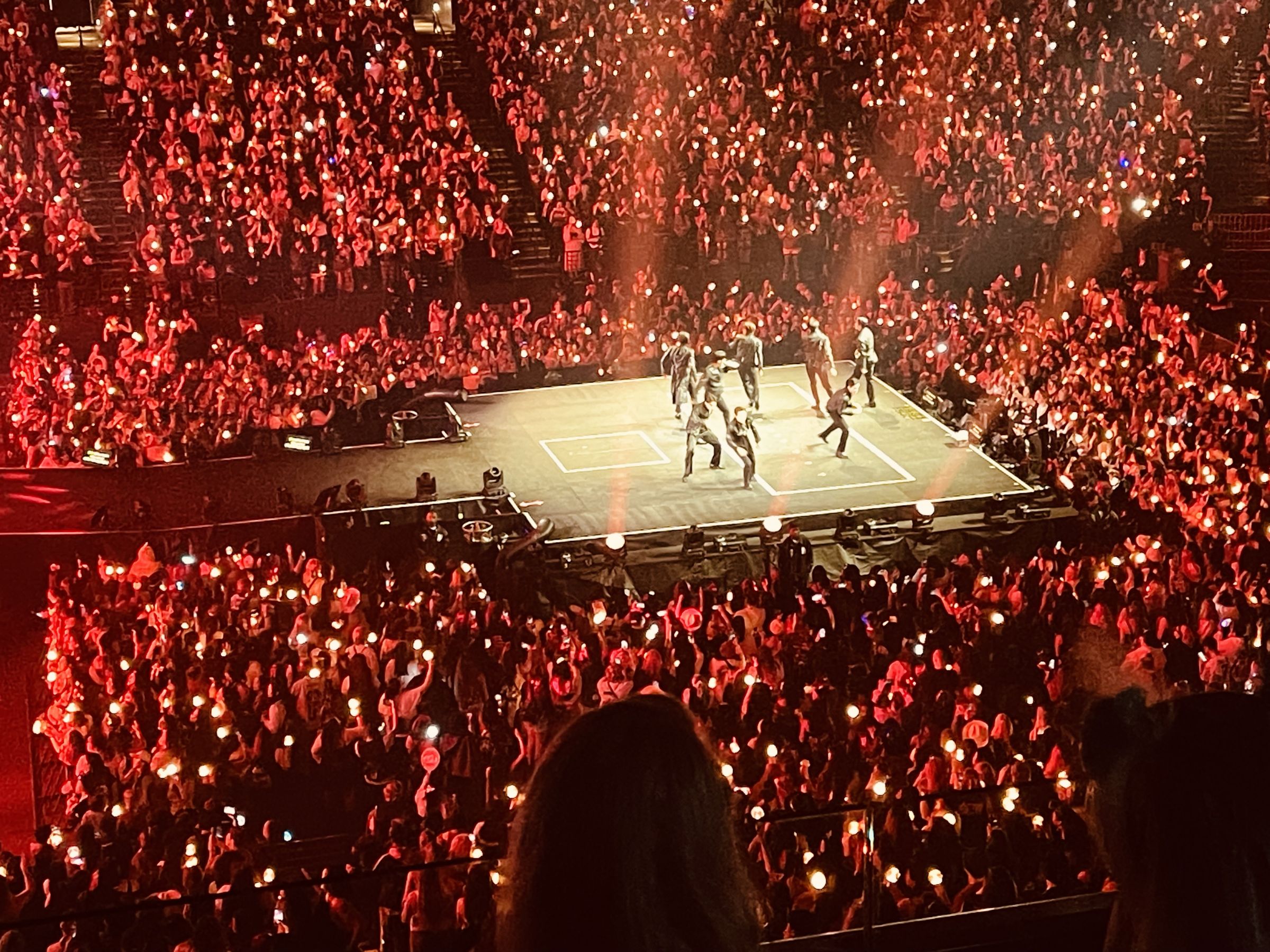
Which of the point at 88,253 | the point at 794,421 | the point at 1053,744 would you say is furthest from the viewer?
the point at 88,253

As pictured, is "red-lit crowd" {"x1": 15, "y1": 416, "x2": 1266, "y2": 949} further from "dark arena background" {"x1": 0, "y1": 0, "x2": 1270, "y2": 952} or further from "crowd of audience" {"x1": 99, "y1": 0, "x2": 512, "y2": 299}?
"crowd of audience" {"x1": 99, "y1": 0, "x2": 512, "y2": 299}

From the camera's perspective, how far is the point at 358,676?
1073 cm

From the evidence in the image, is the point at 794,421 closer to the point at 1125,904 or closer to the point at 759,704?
the point at 759,704

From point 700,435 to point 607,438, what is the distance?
2251 mm

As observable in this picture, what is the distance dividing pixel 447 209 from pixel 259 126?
282 cm

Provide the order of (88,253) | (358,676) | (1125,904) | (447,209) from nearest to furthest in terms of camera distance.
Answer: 1. (1125,904)
2. (358,676)
3. (88,253)
4. (447,209)

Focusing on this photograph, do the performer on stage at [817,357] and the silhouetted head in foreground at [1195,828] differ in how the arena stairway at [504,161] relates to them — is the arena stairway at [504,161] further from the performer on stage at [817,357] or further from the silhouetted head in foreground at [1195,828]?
the silhouetted head in foreground at [1195,828]

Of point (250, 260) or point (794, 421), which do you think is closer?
point (794, 421)

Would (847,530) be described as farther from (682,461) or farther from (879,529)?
(682,461)

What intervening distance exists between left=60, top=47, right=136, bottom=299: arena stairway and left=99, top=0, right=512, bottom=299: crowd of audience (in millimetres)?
284

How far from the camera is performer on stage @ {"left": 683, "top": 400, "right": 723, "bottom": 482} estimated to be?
16047 millimetres

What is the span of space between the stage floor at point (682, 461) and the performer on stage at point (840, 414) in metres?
0.14

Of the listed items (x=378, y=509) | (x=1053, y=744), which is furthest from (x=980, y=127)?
(x=1053, y=744)

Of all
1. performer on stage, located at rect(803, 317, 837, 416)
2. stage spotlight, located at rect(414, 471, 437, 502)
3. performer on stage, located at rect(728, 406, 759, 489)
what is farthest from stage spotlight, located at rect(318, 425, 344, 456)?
performer on stage, located at rect(803, 317, 837, 416)
